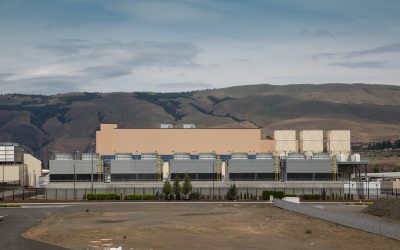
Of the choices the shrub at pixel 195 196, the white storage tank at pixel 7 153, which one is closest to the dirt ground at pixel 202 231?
the shrub at pixel 195 196

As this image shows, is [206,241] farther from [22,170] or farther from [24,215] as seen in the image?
[22,170]

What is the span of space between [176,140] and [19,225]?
96237 mm

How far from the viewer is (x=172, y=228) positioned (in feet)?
221

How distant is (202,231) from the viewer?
6450 cm

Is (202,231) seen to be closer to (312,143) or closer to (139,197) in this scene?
(139,197)

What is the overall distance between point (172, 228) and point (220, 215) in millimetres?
16942

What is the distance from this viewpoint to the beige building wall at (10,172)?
166 meters

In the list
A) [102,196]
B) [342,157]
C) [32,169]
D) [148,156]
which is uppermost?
[148,156]

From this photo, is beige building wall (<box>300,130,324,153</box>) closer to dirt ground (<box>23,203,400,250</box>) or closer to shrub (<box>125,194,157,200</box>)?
shrub (<box>125,194,157,200</box>)

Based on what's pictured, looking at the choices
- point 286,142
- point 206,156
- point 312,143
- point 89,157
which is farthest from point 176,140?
point 312,143

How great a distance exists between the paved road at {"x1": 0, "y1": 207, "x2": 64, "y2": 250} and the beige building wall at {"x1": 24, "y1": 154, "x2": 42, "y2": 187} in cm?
8452

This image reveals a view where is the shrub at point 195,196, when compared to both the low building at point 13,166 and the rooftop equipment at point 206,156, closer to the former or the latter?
the rooftop equipment at point 206,156

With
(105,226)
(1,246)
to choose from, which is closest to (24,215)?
(105,226)

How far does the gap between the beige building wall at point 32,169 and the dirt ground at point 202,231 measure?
9804cm
